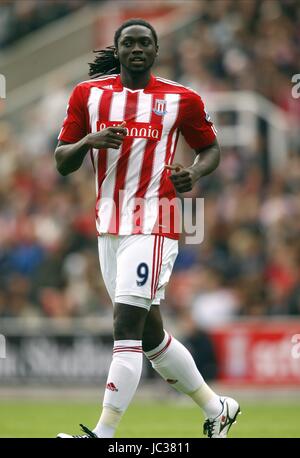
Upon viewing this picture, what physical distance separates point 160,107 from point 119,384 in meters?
1.69

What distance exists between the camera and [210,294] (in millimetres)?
15156

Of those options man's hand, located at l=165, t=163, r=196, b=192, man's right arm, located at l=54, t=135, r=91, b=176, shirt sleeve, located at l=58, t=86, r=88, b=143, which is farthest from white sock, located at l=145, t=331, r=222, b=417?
shirt sleeve, located at l=58, t=86, r=88, b=143

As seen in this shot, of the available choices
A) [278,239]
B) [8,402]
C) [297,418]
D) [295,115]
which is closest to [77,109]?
[297,418]

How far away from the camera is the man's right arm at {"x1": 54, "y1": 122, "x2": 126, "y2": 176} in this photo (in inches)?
281

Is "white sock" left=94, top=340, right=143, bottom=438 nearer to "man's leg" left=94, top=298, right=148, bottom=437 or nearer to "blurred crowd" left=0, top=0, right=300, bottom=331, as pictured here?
"man's leg" left=94, top=298, right=148, bottom=437

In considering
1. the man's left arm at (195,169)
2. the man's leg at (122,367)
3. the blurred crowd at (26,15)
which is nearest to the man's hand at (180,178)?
the man's left arm at (195,169)

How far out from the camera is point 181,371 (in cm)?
764

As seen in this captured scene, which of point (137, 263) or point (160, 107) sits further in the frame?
point (160, 107)

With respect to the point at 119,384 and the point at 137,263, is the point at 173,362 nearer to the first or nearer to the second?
the point at 119,384

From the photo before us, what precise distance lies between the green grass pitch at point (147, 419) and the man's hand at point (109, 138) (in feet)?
8.77

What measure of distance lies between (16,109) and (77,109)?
1216cm

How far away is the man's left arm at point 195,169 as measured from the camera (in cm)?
724

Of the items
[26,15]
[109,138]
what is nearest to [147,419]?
[109,138]

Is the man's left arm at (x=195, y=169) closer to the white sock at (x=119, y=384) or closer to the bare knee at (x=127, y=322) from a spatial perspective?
the bare knee at (x=127, y=322)
